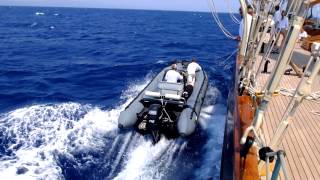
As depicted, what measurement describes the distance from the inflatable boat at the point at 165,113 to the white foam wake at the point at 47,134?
972mm

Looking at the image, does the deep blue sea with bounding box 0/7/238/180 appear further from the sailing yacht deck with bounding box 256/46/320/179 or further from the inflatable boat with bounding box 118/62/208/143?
the sailing yacht deck with bounding box 256/46/320/179

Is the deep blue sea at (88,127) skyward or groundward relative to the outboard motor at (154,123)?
groundward

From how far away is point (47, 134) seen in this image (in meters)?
10.8

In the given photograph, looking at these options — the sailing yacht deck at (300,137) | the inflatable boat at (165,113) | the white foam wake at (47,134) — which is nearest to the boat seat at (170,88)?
the inflatable boat at (165,113)

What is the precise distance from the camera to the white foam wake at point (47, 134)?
29.5 feet

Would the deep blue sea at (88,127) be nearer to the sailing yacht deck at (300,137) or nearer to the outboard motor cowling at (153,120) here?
the outboard motor cowling at (153,120)

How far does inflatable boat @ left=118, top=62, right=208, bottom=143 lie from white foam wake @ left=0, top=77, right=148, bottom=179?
3.19ft

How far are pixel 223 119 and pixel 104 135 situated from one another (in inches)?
183

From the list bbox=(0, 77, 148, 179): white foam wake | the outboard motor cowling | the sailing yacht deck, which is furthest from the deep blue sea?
the sailing yacht deck

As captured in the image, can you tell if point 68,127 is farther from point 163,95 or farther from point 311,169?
point 311,169


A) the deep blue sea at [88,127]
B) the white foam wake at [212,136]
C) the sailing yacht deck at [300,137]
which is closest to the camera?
the sailing yacht deck at [300,137]

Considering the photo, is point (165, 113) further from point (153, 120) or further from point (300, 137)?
point (300, 137)

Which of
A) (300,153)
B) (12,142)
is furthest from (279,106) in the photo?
(12,142)

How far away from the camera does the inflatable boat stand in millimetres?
10242
